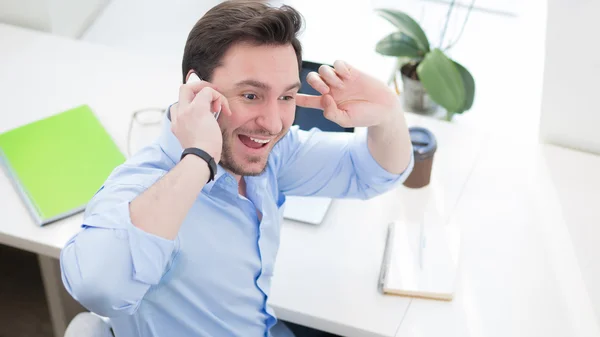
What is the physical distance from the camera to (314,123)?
2.06m

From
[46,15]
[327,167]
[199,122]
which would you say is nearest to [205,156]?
[199,122]

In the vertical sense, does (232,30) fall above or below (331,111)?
above

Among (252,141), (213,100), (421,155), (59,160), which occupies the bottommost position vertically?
(59,160)

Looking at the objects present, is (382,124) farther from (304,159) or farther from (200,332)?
(200,332)

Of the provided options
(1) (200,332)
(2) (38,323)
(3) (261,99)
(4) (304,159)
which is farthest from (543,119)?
(2) (38,323)

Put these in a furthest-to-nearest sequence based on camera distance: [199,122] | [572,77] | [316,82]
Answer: [572,77] → [316,82] → [199,122]

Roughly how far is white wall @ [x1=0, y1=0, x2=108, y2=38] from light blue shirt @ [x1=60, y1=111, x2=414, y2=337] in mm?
1136

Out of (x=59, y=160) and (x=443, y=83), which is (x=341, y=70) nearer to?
(x=443, y=83)

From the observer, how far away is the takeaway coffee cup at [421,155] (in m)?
1.99

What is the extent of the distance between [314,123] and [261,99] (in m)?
0.55

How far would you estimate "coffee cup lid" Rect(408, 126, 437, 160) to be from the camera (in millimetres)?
1988

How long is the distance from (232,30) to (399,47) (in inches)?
36.7

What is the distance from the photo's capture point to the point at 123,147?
2162mm

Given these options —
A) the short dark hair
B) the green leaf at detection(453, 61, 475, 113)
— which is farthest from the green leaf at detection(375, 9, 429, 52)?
the short dark hair
